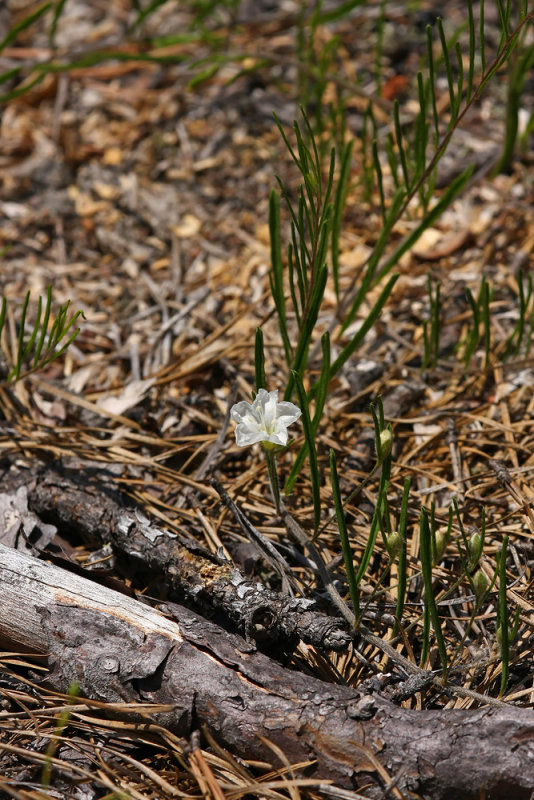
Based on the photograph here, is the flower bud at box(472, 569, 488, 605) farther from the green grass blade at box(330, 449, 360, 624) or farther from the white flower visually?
the white flower

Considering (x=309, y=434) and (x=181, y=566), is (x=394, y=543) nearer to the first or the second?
(x=309, y=434)

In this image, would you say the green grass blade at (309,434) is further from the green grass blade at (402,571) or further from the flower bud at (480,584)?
the flower bud at (480,584)

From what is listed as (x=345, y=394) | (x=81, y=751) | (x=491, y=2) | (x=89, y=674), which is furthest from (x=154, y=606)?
(x=491, y=2)

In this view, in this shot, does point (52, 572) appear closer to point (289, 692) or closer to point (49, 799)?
point (49, 799)

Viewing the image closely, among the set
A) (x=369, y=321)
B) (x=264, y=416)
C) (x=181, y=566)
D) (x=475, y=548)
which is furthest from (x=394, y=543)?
(x=369, y=321)

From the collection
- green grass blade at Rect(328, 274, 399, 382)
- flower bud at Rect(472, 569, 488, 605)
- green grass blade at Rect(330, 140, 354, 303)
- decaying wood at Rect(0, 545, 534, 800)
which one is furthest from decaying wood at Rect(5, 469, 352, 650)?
green grass blade at Rect(330, 140, 354, 303)
